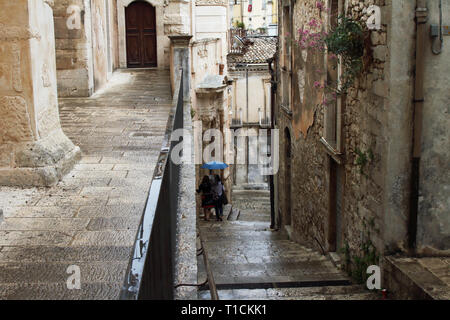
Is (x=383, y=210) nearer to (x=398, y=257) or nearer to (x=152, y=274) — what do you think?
(x=398, y=257)

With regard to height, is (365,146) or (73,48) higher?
(73,48)

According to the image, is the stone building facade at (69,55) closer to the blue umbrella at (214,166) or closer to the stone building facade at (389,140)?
the blue umbrella at (214,166)

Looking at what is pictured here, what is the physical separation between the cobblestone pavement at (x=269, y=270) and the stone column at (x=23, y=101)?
2137mm

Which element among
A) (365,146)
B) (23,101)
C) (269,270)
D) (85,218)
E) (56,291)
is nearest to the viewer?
(56,291)

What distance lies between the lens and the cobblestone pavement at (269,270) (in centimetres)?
705

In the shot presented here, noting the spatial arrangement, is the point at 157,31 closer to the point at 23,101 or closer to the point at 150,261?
the point at 23,101

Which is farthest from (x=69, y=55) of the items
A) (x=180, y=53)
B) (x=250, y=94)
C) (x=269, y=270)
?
(x=250, y=94)

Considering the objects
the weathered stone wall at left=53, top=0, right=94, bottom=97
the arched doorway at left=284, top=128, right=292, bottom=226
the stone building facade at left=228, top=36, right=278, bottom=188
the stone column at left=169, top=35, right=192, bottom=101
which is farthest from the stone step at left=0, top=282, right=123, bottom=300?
the stone building facade at left=228, top=36, right=278, bottom=188

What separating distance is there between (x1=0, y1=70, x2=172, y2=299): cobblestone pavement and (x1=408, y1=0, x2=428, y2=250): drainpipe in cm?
293

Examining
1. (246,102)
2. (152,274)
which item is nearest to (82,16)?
(152,274)

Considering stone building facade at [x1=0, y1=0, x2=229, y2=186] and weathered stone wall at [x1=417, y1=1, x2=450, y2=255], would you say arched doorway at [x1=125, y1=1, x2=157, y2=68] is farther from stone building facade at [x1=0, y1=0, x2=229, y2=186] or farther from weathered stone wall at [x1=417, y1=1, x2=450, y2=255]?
weathered stone wall at [x1=417, y1=1, x2=450, y2=255]

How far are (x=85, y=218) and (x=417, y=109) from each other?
12.1ft

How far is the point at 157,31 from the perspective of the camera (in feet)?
52.9

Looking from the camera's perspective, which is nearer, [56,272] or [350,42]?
[56,272]
